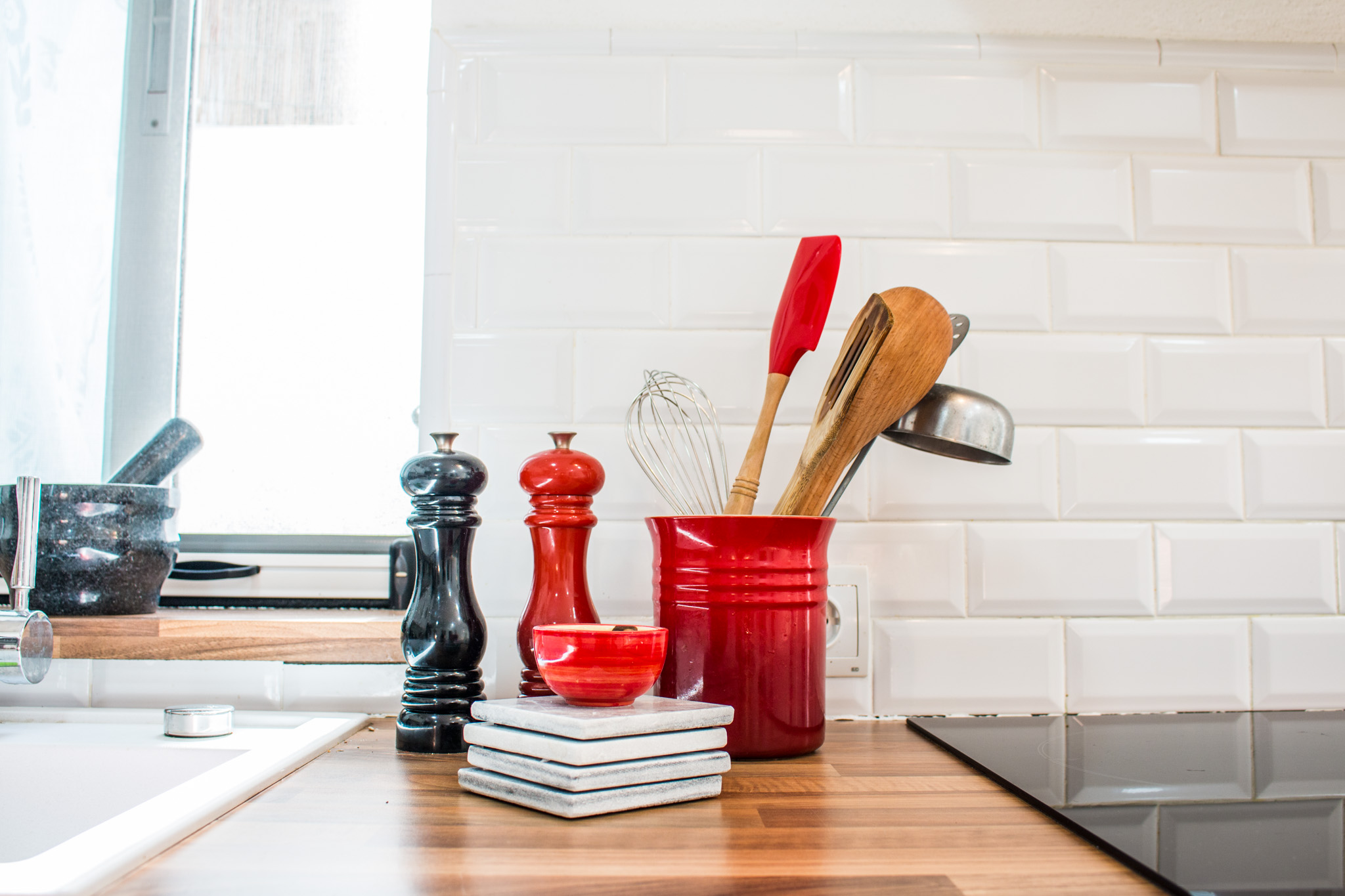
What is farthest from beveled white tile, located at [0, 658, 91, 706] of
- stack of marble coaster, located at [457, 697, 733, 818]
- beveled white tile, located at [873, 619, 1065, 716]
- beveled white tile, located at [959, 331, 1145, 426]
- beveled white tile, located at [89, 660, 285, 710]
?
beveled white tile, located at [959, 331, 1145, 426]

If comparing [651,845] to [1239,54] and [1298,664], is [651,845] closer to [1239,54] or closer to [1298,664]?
[1298,664]

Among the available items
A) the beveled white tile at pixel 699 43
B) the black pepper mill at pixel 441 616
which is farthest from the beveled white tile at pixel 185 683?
the beveled white tile at pixel 699 43

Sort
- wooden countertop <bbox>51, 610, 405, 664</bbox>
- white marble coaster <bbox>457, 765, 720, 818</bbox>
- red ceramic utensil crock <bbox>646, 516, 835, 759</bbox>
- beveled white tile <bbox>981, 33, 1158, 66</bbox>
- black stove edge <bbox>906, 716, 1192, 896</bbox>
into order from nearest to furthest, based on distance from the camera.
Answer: black stove edge <bbox>906, 716, 1192, 896</bbox>, white marble coaster <bbox>457, 765, 720, 818</bbox>, red ceramic utensil crock <bbox>646, 516, 835, 759</bbox>, wooden countertop <bbox>51, 610, 405, 664</bbox>, beveled white tile <bbox>981, 33, 1158, 66</bbox>

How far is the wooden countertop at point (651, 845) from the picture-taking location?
0.43 m

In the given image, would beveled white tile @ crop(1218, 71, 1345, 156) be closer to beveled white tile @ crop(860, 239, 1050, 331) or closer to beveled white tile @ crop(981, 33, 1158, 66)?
beveled white tile @ crop(981, 33, 1158, 66)

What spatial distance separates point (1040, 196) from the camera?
928 mm

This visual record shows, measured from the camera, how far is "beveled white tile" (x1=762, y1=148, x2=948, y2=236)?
0.91m

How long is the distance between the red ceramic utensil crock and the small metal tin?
1.19 feet

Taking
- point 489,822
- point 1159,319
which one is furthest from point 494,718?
point 1159,319

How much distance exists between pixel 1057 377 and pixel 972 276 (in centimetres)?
13

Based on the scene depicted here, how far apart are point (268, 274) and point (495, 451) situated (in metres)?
0.46

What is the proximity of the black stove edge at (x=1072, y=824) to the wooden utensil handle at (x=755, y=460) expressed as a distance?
24cm

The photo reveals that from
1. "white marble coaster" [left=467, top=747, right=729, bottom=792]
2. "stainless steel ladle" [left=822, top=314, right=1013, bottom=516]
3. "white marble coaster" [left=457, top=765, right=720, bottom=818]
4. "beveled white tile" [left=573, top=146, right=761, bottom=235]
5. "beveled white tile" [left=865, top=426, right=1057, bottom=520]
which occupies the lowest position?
"white marble coaster" [left=457, top=765, right=720, bottom=818]

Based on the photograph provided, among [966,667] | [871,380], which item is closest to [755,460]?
[871,380]
